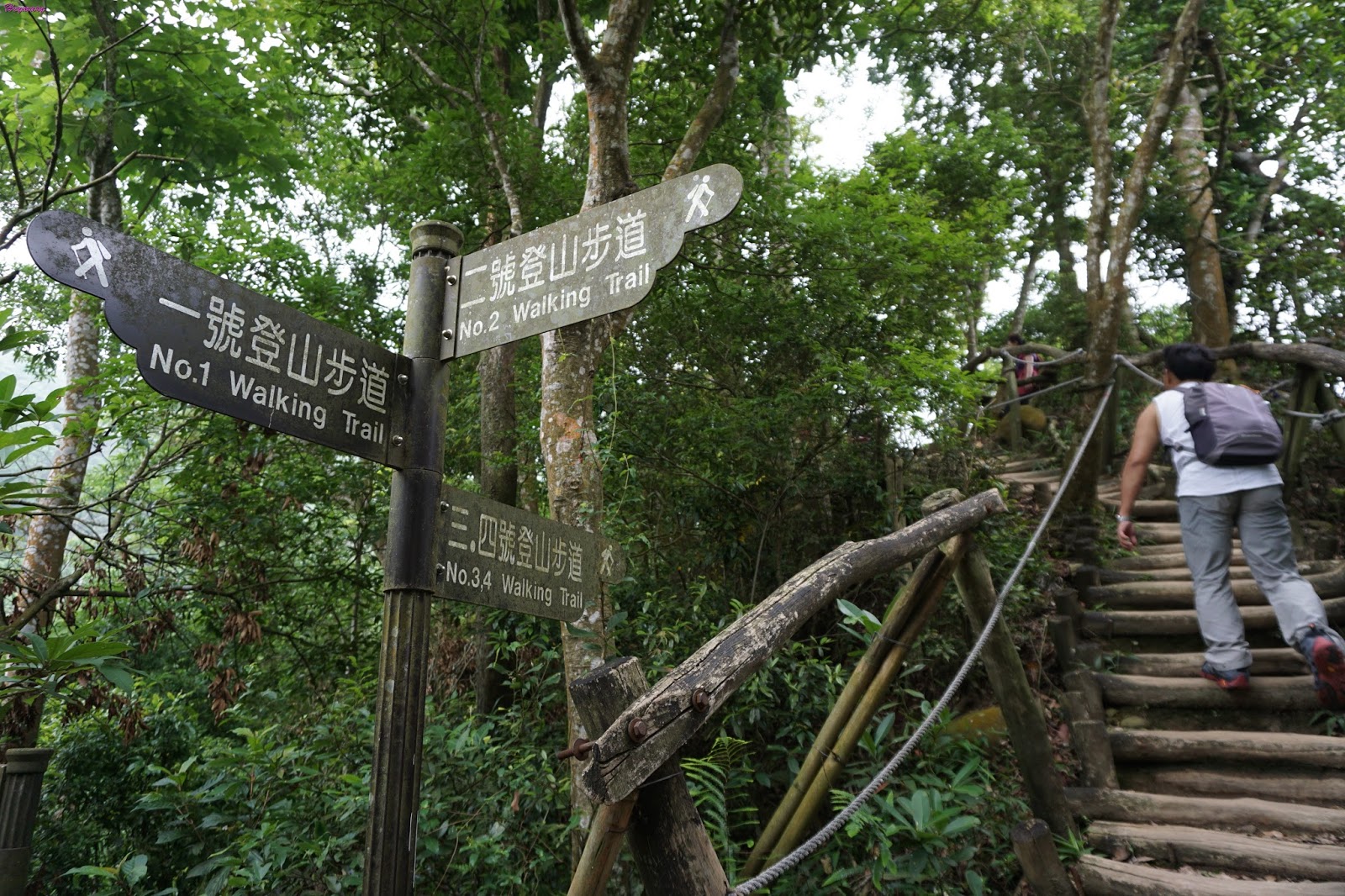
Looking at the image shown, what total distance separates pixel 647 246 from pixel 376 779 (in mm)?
1540

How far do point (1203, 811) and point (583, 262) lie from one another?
3.68 meters

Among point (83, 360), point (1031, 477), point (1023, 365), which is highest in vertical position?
point (1023, 365)

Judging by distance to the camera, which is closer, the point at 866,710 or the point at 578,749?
the point at 578,749

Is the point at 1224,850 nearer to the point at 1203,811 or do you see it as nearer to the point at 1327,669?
the point at 1203,811

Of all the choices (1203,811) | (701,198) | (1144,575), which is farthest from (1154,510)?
(701,198)

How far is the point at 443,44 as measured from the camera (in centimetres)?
679

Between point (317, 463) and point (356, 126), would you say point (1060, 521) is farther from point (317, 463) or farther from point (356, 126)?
point (356, 126)

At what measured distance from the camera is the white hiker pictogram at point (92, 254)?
5.57ft

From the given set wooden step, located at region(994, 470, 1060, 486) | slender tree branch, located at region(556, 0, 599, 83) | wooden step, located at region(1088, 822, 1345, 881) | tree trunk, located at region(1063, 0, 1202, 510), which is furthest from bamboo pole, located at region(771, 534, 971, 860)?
wooden step, located at region(994, 470, 1060, 486)

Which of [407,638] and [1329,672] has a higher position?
[407,638]

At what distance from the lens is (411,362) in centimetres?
236

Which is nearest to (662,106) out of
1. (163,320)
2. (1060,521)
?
(1060,521)

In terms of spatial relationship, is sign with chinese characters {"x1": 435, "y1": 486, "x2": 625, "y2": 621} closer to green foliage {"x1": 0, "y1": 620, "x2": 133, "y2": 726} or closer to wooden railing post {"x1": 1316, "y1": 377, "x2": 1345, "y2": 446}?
green foliage {"x1": 0, "y1": 620, "x2": 133, "y2": 726}

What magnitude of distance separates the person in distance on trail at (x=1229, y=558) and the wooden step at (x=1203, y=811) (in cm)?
68
